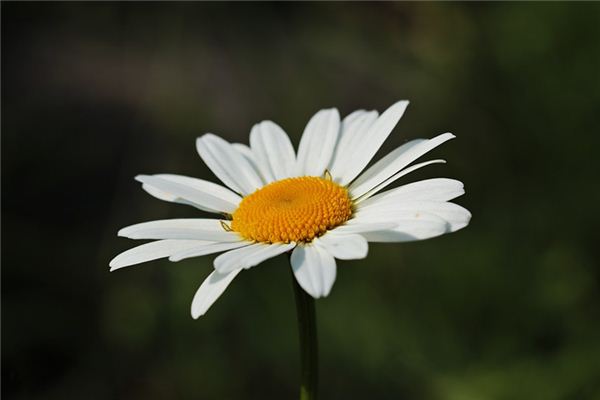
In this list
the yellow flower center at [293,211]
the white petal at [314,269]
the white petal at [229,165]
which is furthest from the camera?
the white petal at [229,165]

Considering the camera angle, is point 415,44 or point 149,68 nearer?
point 415,44

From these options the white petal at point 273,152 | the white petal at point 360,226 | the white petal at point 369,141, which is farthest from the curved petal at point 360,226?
the white petal at point 273,152

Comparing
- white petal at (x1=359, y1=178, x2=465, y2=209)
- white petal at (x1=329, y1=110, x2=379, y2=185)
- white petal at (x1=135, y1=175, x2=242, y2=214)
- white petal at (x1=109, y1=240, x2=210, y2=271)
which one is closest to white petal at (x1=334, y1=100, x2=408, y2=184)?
white petal at (x1=329, y1=110, x2=379, y2=185)

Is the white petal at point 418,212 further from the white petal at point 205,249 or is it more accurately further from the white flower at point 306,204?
the white petal at point 205,249

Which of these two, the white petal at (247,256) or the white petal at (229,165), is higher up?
the white petal at (229,165)

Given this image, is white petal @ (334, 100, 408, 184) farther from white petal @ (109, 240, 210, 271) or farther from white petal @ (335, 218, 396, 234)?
white petal @ (109, 240, 210, 271)
